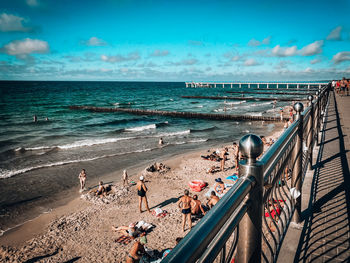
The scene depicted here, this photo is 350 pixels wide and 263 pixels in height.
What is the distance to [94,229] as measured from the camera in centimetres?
983

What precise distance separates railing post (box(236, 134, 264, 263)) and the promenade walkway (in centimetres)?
149

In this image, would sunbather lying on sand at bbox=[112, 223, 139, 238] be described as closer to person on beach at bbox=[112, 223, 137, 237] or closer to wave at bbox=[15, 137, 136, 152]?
person on beach at bbox=[112, 223, 137, 237]

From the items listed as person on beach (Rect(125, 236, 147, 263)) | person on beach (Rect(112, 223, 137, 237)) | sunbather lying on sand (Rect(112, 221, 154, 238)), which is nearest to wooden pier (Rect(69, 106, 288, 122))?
sunbather lying on sand (Rect(112, 221, 154, 238))

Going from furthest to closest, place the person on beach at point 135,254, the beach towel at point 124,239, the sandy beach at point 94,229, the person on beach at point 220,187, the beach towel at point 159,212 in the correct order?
the person on beach at point 220,187 → the beach towel at point 159,212 → the beach towel at point 124,239 → the sandy beach at point 94,229 → the person on beach at point 135,254

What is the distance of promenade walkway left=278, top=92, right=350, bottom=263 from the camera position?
2.82 metres

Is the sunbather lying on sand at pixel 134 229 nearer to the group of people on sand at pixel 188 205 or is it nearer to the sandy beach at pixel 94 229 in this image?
the sandy beach at pixel 94 229

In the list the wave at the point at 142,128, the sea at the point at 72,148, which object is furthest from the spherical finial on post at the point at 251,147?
the wave at the point at 142,128

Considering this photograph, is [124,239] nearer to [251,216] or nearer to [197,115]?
[251,216]

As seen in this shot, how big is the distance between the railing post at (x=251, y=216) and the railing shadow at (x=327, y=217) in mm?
1633

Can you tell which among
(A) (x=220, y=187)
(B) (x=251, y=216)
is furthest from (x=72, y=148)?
(B) (x=251, y=216)

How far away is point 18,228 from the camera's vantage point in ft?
33.0

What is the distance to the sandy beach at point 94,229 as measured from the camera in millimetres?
8375

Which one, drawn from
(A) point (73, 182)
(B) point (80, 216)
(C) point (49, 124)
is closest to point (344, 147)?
(B) point (80, 216)

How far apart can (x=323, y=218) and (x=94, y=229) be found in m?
9.05
